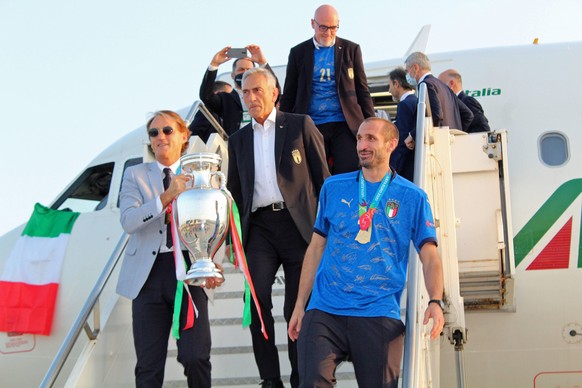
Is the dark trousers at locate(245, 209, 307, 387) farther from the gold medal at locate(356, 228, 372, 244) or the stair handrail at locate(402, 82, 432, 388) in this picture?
the gold medal at locate(356, 228, 372, 244)

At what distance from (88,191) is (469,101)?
12.6 feet

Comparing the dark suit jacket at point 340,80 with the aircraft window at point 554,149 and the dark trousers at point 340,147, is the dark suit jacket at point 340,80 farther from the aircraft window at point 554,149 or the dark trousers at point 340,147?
the aircraft window at point 554,149

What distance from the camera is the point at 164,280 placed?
466 centimetres

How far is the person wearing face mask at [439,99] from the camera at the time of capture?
6719mm

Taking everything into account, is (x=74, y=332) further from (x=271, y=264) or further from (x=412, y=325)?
(x=412, y=325)

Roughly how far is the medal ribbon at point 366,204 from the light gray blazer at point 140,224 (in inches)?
45.6

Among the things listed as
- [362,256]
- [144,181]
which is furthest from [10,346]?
[362,256]

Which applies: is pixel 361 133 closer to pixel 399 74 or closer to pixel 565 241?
pixel 399 74

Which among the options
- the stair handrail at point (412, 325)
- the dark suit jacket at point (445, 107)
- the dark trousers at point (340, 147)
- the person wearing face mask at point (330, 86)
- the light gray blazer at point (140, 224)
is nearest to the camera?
the stair handrail at point (412, 325)

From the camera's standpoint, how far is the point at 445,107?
22.9 feet

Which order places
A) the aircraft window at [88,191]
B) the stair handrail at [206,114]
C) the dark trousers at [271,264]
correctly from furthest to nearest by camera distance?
the aircraft window at [88,191], the stair handrail at [206,114], the dark trousers at [271,264]

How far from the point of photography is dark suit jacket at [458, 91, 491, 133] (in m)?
7.65

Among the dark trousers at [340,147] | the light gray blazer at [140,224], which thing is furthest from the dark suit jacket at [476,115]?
the light gray blazer at [140,224]

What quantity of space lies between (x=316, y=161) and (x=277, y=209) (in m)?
0.39
